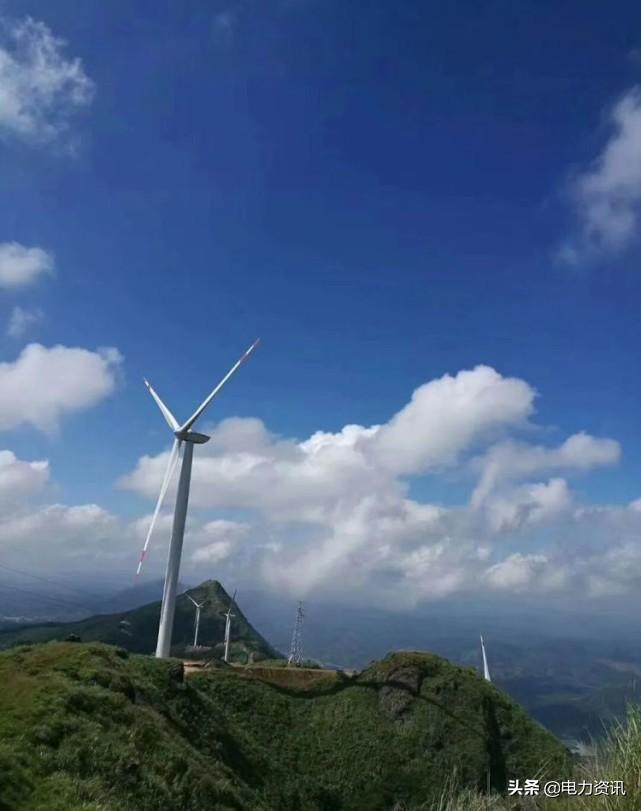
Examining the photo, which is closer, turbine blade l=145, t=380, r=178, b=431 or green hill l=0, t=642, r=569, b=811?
green hill l=0, t=642, r=569, b=811

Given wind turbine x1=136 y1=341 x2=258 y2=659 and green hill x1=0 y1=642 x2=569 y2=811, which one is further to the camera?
wind turbine x1=136 y1=341 x2=258 y2=659

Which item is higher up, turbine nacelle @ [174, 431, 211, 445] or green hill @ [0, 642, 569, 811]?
turbine nacelle @ [174, 431, 211, 445]

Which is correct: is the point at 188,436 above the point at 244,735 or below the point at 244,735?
above

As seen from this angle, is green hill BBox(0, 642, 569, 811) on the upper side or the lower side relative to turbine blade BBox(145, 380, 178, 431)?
lower

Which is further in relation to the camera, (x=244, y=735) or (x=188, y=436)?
(x=188, y=436)

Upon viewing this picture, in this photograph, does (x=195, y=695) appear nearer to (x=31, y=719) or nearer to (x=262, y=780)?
(x=262, y=780)

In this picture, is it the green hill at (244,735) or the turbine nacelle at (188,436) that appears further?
the turbine nacelle at (188,436)

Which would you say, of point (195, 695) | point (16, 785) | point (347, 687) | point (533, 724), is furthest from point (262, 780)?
point (533, 724)

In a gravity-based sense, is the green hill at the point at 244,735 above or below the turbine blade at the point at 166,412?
below
